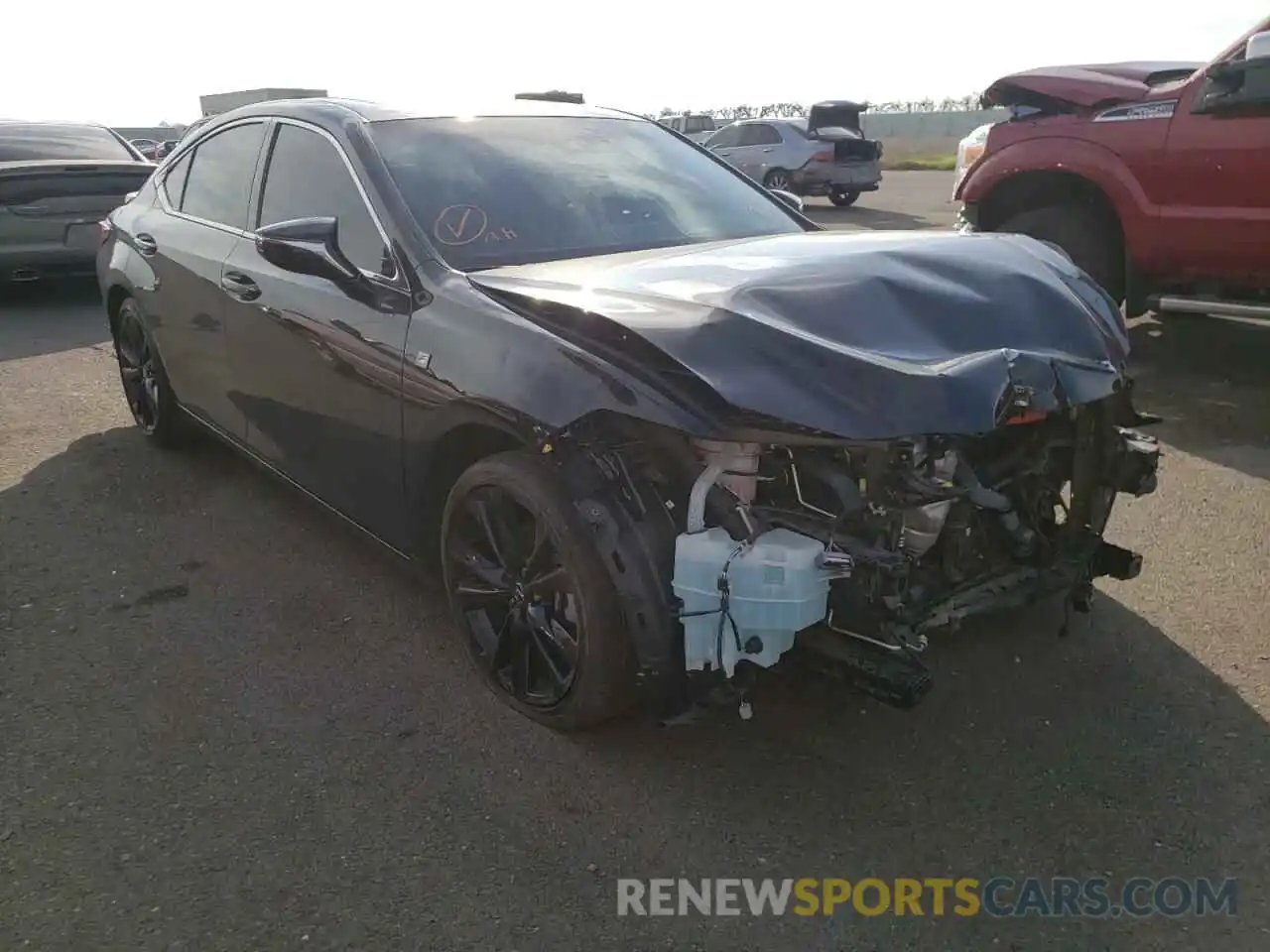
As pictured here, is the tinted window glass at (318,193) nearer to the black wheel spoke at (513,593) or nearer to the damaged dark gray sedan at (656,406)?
the damaged dark gray sedan at (656,406)

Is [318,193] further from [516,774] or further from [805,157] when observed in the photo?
[805,157]

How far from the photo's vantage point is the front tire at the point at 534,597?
9.08 feet

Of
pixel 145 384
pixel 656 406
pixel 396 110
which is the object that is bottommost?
pixel 145 384

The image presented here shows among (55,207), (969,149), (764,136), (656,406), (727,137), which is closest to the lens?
(656,406)

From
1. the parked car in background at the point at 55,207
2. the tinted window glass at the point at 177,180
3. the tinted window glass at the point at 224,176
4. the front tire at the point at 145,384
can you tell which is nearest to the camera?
the tinted window glass at the point at 224,176

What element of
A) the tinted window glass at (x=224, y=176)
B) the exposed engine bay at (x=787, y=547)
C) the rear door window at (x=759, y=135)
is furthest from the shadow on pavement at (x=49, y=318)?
the rear door window at (x=759, y=135)

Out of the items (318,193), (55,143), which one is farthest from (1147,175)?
(55,143)

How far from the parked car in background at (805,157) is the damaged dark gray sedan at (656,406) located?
16.1 metres

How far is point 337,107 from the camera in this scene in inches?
154

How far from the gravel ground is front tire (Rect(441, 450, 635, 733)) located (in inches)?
7.0

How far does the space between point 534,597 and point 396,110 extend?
6.40 feet

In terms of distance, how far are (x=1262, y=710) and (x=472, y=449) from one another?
2.38m

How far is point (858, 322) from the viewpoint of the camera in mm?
2711

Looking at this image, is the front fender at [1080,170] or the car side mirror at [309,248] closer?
the car side mirror at [309,248]
